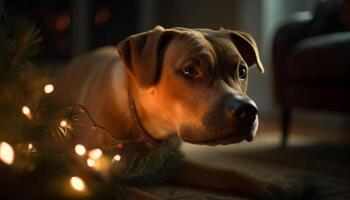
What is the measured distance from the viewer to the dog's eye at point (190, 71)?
1262 mm

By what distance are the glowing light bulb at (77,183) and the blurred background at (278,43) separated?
0.45 meters

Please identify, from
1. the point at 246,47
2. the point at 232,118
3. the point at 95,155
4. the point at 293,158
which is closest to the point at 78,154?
the point at 95,155

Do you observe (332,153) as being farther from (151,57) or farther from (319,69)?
(151,57)

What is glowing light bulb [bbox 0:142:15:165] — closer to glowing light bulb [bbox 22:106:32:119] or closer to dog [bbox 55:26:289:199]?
glowing light bulb [bbox 22:106:32:119]

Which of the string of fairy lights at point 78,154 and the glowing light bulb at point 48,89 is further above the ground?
the glowing light bulb at point 48,89

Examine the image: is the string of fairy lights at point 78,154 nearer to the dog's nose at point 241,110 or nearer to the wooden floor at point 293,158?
the dog's nose at point 241,110

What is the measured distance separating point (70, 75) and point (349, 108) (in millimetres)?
1103

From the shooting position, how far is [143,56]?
1310mm

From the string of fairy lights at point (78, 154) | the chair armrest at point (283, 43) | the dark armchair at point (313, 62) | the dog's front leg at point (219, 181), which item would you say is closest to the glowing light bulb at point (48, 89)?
the string of fairy lights at point (78, 154)

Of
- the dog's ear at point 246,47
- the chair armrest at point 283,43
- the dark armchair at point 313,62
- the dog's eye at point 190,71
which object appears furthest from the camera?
the chair armrest at point 283,43

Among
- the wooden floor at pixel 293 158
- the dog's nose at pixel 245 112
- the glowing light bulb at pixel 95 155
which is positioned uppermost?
the dog's nose at pixel 245 112

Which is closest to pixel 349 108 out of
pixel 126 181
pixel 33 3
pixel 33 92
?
pixel 126 181

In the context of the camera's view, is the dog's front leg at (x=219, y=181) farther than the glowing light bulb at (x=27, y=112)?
Yes

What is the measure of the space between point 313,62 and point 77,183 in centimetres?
145
